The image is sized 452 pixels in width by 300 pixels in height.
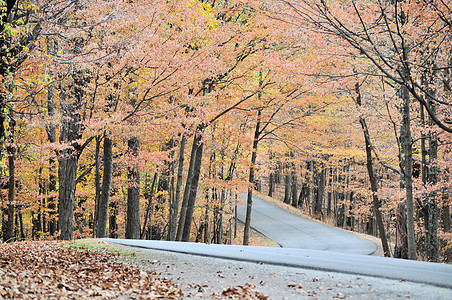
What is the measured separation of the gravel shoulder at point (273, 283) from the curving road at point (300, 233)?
12087 millimetres

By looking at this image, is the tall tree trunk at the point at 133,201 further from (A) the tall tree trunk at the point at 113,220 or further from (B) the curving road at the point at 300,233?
(A) the tall tree trunk at the point at 113,220

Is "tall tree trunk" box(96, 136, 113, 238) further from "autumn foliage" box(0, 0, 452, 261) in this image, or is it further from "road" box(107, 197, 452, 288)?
"road" box(107, 197, 452, 288)

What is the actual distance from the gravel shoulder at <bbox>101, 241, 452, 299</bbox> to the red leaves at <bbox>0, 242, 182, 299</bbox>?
16.1 inches

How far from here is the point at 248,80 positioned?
15219 millimetres

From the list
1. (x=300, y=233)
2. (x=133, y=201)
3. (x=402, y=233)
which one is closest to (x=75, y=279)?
(x=133, y=201)

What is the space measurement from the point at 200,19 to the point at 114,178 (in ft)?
30.0

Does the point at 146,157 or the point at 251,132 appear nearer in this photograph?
the point at 146,157

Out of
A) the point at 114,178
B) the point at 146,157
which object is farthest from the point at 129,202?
the point at 114,178

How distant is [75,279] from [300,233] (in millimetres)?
18228

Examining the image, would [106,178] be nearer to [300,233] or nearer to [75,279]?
[75,279]

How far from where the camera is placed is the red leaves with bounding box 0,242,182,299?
4.94 m

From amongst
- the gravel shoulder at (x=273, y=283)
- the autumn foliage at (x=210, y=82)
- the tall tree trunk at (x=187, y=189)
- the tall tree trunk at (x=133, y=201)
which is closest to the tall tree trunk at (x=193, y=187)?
the autumn foliage at (x=210, y=82)

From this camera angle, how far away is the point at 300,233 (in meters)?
22.7

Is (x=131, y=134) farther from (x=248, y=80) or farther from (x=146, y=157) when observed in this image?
(x=248, y=80)
